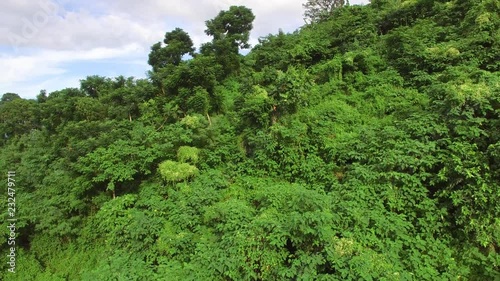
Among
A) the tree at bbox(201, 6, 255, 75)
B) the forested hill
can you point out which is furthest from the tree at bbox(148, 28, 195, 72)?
the forested hill

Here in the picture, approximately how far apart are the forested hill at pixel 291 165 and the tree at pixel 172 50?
2492 millimetres

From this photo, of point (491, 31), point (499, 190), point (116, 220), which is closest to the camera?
point (499, 190)

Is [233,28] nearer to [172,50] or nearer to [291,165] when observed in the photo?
[172,50]

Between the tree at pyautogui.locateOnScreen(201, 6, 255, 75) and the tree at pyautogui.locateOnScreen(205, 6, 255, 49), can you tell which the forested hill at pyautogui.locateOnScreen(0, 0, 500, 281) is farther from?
the tree at pyautogui.locateOnScreen(205, 6, 255, 49)

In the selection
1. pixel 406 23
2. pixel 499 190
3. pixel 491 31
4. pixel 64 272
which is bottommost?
pixel 64 272

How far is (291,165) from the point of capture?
679 cm

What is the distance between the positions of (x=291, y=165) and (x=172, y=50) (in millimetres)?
9680

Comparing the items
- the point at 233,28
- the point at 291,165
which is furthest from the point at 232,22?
the point at 291,165

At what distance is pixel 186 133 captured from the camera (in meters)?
8.00

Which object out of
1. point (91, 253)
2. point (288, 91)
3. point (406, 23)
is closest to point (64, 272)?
point (91, 253)

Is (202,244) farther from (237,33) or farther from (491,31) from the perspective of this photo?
(237,33)

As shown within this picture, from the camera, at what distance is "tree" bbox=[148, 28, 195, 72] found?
546 inches

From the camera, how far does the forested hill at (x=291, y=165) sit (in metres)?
4.52

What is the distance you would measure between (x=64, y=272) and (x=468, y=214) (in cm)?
927
